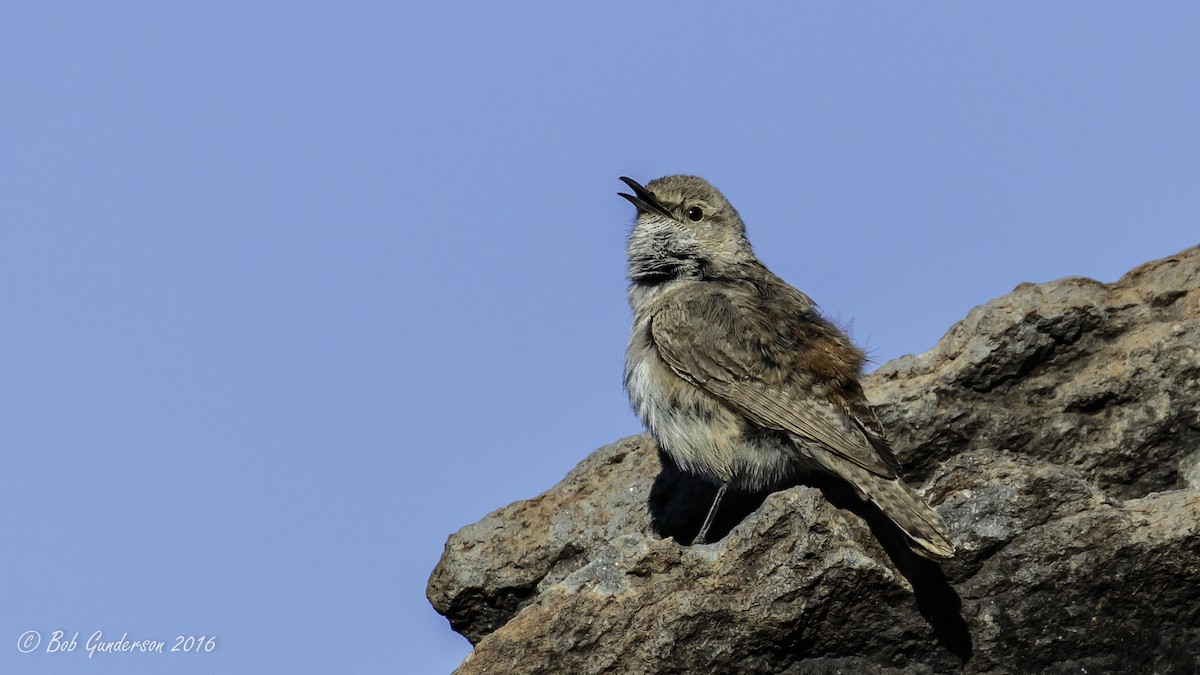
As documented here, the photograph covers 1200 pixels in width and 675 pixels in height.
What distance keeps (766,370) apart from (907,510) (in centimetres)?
160

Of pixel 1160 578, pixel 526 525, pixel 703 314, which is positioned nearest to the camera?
pixel 1160 578

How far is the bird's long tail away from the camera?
6.81 meters

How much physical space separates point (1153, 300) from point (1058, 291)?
0.64 metres

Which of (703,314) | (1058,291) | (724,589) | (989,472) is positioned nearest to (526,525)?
(703,314)

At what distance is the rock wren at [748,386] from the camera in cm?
793

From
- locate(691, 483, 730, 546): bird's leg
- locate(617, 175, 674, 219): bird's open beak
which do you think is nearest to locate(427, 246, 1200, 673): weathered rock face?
locate(691, 483, 730, 546): bird's leg

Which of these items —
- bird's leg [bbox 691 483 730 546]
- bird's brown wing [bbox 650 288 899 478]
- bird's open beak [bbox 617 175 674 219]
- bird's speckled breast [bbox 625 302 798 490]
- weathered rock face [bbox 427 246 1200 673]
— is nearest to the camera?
weathered rock face [bbox 427 246 1200 673]

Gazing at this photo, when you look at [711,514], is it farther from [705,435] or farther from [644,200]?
[644,200]

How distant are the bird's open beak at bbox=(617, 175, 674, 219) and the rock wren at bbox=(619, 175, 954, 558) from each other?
2.05 feet

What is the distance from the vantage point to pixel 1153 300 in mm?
9406

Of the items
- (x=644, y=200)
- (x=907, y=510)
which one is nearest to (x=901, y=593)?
(x=907, y=510)

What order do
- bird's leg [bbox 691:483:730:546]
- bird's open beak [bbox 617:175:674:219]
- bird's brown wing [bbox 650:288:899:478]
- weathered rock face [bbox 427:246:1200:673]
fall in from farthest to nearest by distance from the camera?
1. bird's open beak [bbox 617:175:674:219]
2. bird's leg [bbox 691:483:730:546]
3. bird's brown wing [bbox 650:288:899:478]
4. weathered rock face [bbox 427:246:1200:673]

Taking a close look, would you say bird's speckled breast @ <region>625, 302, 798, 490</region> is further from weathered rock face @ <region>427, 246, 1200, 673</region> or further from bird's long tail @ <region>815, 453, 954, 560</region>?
bird's long tail @ <region>815, 453, 954, 560</region>

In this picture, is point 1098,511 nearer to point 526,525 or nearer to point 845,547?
point 845,547
